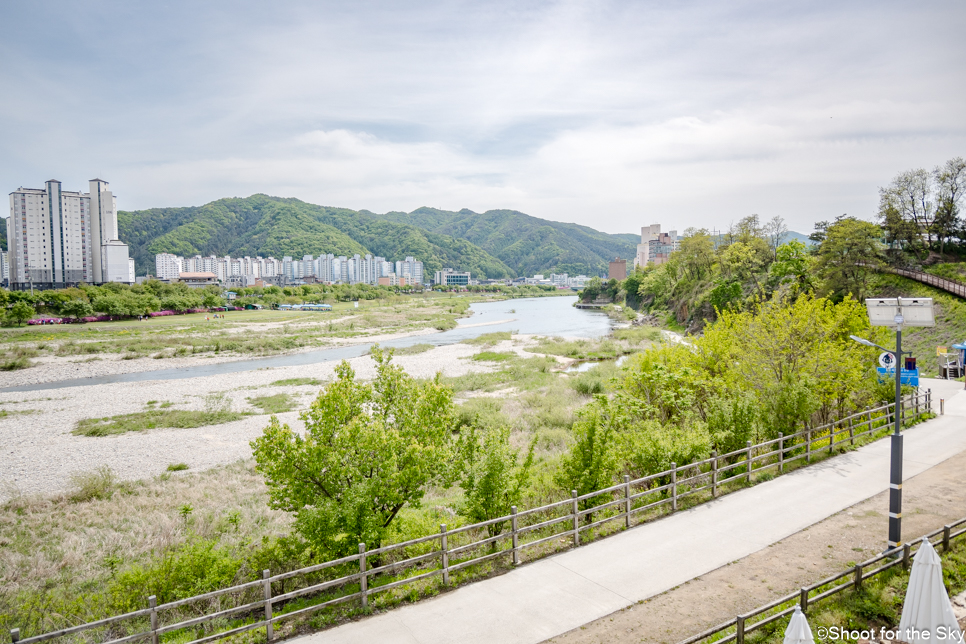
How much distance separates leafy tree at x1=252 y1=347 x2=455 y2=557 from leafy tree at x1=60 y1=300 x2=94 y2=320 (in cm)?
9460

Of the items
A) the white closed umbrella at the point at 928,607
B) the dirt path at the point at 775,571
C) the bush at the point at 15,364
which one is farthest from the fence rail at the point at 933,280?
the bush at the point at 15,364

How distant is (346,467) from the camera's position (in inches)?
396

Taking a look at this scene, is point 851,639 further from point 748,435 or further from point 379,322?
point 379,322

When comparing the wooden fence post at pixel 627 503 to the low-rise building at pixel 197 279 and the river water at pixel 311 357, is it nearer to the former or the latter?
the river water at pixel 311 357

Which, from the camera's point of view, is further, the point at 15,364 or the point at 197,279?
the point at 197,279

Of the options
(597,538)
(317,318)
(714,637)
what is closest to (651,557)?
(597,538)

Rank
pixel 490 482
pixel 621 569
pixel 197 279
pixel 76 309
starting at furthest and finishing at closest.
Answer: pixel 197 279 → pixel 76 309 → pixel 490 482 → pixel 621 569

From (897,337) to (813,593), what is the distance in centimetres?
489

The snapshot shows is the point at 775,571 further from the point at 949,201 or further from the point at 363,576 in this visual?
the point at 949,201

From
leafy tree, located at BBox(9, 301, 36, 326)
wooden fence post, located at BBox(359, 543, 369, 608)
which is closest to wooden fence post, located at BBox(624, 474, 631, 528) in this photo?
wooden fence post, located at BBox(359, 543, 369, 608)

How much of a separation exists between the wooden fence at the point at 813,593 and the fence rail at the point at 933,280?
36.9m

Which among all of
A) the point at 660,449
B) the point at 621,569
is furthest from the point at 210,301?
the point at 621,569

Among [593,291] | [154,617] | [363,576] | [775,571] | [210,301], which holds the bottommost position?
[775,571]

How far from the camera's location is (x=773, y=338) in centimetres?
1892
